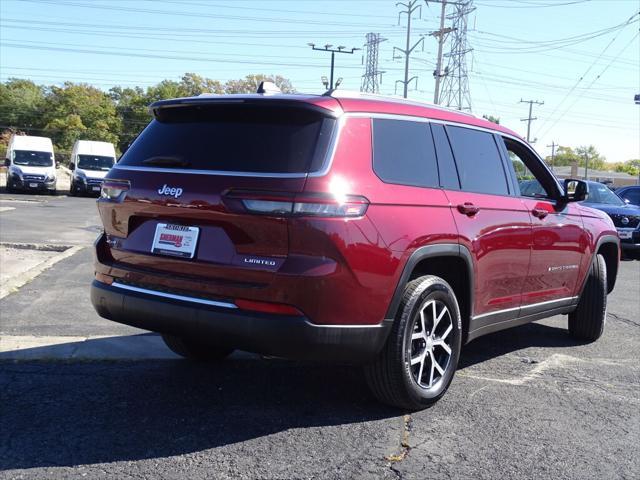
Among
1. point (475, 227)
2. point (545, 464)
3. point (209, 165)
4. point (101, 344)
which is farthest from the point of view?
point (101, 344)

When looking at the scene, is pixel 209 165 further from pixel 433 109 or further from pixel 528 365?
pixel 528 365

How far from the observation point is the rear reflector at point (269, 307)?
339 centimetres

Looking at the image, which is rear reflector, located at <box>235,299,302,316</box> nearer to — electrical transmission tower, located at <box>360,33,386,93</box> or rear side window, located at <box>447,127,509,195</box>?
rear side window, located at <box>447,127,509,195</box>

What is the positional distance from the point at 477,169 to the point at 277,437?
7.84 ft

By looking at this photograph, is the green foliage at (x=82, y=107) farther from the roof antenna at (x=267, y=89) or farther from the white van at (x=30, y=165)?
the roof antenna at (x=267, y=89)

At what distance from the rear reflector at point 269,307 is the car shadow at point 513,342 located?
2.24 metres

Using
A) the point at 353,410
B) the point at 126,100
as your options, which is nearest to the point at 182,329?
the point at 353,410

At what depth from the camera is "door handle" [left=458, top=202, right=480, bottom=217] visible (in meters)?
4.27

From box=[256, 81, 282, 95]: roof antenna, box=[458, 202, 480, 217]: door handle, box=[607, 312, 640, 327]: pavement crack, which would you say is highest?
box=[256, 81, 282, 95]: roof antenna

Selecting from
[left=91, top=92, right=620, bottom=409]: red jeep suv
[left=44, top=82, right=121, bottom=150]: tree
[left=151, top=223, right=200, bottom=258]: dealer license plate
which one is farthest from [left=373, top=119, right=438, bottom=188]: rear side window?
[left=44, top=82, right=121, bottom=150]: tree

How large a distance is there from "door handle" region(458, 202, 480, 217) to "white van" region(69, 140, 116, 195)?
2600cm

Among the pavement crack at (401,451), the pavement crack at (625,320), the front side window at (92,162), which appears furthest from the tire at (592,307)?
the front side window at (92,162)

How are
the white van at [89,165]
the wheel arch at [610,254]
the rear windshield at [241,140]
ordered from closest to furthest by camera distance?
1. the rear windshield at [241,140]
2. the wheel arch at [610,254]
3. the white van at [89,165]

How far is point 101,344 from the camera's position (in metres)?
5.21
